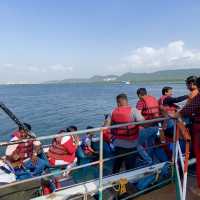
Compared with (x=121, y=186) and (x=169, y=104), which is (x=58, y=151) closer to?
(x=121, y=186)

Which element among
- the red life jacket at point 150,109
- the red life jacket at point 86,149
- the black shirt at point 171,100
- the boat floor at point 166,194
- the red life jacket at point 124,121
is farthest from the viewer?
the red life jacket at point 86,149

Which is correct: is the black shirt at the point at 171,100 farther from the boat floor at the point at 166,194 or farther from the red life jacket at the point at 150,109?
the boat floor at the point at 166,194

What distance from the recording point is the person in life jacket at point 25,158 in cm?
625

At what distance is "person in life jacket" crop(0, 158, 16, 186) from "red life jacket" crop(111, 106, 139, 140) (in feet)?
7.26

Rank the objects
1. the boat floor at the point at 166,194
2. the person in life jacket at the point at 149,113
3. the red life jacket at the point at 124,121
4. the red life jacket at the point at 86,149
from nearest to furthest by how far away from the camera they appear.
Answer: the boat floor at the point at 166,194, the red life jacket at the point at 124,121, the person in life jacket at the point at 149,113, the red life jacket at the point at 86,149

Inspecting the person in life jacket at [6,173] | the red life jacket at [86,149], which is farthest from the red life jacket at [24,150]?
the red life jacket at [86,149]

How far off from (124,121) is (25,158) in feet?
8.74

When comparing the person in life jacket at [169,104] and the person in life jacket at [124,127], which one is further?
the person in life jacket at [169,104]

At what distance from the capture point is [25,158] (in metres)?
6.54

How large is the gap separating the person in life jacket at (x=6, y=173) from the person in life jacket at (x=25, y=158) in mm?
136

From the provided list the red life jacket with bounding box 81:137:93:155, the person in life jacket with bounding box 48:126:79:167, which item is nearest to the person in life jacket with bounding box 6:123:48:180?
the person in life jacket with bounding box 48:126:79:167

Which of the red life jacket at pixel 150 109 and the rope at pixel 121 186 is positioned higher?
the red life jacket at pixel 150 109

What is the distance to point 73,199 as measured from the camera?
4238mm

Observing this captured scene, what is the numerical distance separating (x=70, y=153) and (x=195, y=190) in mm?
2883
